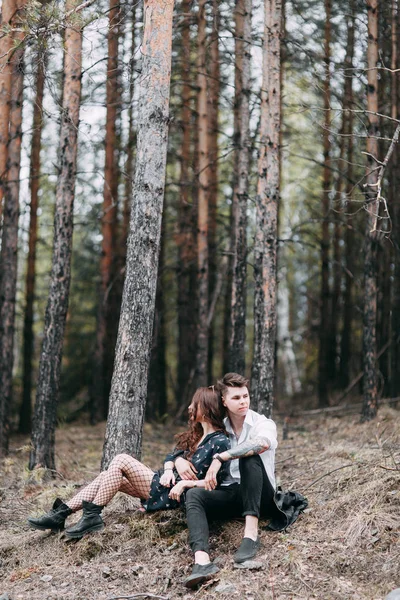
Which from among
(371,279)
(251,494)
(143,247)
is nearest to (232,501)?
(251,494)

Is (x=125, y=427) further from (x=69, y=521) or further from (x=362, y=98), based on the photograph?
(x=362, y=98)

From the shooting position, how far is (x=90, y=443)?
12609 mm

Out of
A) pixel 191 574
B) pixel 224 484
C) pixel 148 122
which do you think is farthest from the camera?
pixel 148 122

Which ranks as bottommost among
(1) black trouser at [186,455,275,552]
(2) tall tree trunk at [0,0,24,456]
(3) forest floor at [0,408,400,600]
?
(3) forest floor at [0,408,400,600]

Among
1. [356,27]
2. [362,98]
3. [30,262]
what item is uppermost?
[356,27]

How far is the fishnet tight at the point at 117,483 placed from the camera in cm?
566

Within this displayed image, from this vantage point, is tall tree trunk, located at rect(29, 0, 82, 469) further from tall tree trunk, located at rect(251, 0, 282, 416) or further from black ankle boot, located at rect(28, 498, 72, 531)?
black ankle boot, located at rect(28, 498, 72, 531)

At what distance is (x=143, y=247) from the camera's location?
6.78 meters

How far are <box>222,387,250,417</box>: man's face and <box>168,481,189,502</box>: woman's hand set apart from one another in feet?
2.43

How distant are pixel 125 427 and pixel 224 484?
1.54 m

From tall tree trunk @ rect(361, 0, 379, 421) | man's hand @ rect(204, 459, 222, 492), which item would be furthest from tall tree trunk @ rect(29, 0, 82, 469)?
tall tree trunk @ rect(361, 0, 379, 421)

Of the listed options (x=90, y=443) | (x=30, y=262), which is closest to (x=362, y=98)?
(x=30, y=262)

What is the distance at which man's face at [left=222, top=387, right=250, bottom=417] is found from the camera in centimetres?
554

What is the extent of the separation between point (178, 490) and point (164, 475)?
24 cm
